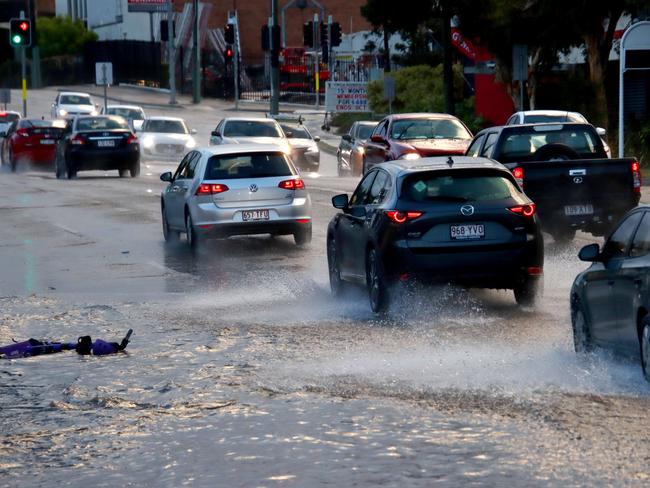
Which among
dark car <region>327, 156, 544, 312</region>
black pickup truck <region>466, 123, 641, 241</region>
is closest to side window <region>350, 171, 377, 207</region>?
dark car <region>327, 156, 544, 312</region>

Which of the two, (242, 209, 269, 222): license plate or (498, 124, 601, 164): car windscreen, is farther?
(498, 124, 601, 164): car windscreen

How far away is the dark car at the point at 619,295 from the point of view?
10133 mm

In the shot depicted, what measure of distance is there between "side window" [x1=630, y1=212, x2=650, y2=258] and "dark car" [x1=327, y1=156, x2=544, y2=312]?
3.76 m

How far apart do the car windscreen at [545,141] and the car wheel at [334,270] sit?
601cm

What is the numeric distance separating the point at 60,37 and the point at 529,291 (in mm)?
105359

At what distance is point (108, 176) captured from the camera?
143ft

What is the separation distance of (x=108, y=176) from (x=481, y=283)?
30086 millimetres

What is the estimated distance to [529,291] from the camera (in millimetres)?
14688

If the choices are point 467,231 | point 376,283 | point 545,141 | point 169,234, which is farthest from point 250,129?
point 467,231

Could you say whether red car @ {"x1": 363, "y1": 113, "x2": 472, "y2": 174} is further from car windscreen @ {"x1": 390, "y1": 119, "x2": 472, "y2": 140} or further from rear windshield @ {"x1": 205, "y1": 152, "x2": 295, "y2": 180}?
rear windshield @ {"x1": 205, "y1": 152, "x2": 295, "y2": 180}

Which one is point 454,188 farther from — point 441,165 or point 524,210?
point 524,210

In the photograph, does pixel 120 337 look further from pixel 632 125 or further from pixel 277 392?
pixel 632 125

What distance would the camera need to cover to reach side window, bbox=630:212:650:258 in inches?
411

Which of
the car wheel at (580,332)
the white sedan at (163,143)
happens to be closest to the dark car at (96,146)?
the white sedan at (163,143)
